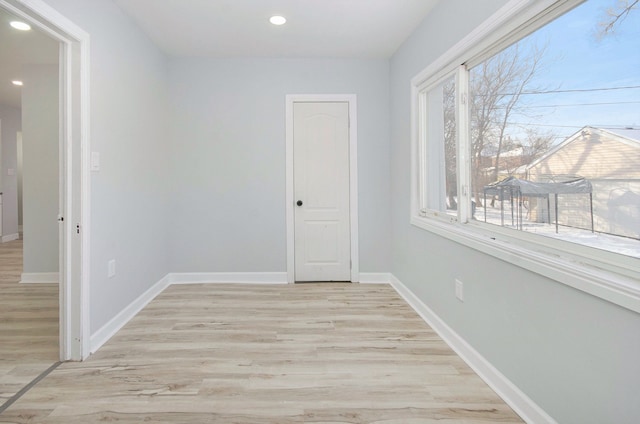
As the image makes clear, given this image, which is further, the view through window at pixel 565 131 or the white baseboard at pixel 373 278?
the white baseboard at pixel 373 278

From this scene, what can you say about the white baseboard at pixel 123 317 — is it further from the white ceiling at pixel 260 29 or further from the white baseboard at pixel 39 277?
the white ceiling at pixel 260 29

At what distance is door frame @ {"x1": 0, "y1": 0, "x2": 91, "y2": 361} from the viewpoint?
2.25m

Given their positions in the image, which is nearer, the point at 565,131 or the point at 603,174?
the point at 603,174

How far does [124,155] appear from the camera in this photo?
2.89m

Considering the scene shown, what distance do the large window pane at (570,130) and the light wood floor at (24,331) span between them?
A: 2.89 meters

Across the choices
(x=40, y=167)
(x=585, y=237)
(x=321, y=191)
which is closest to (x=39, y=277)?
(x=40, y=167)

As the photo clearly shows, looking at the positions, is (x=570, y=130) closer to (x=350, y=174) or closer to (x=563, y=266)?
(x=563, y=266)

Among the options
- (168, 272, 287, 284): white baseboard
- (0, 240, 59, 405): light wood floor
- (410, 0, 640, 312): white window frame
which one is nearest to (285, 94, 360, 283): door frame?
(168, 272, 287, 284): white baseboard

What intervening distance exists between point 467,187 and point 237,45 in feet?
8.53

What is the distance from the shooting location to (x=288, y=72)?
398cm

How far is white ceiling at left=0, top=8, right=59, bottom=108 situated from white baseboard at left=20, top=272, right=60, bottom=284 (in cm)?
239

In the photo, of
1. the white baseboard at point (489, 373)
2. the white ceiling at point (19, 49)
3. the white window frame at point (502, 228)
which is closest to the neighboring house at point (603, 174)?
the white window frame at point (502, 228)

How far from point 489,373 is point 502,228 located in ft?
2.66

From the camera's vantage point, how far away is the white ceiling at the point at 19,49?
325 cm
